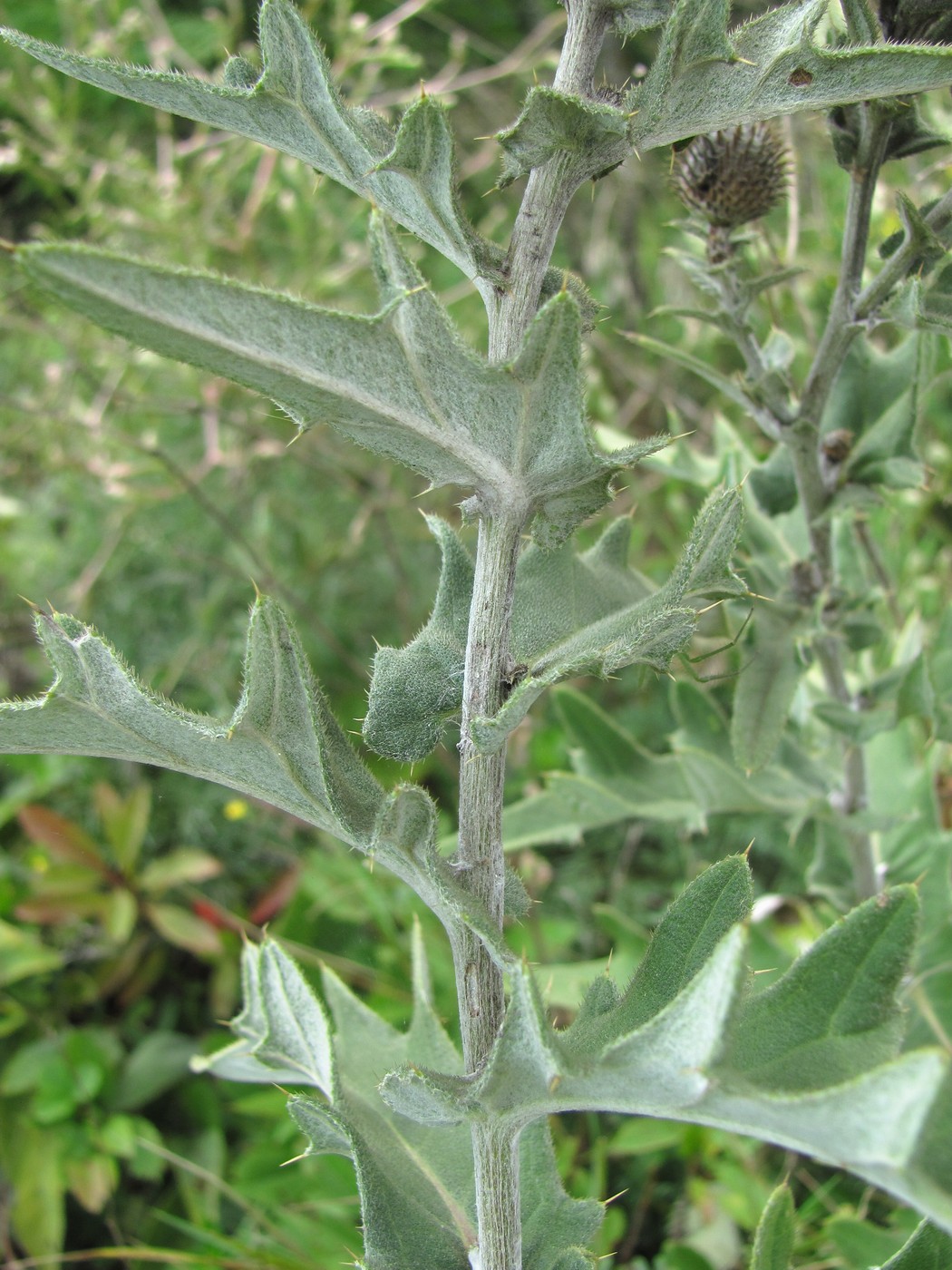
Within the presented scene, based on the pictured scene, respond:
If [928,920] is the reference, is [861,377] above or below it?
above

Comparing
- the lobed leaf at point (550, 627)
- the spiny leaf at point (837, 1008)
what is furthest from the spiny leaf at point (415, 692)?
the spiny leaf at point (837, 1008)

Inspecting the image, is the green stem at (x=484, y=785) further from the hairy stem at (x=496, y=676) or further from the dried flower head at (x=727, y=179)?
the dried flower head at (x=727, y=179)

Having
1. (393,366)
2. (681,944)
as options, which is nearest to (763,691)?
(681,944)

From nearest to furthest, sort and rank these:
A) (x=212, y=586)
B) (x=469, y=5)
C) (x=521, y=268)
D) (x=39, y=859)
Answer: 1. (x=521, y=268)
2. (x=39, y=859)
3. (x=212, y=586)
4. (x=469, y=5)

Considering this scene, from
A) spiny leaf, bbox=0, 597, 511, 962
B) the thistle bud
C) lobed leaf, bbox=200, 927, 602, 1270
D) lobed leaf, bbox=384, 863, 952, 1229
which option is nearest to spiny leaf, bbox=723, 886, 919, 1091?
lobed leaf, bbox=384, 863, 952, 1229

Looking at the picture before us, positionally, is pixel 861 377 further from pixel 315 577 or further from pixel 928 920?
pixel 315 577

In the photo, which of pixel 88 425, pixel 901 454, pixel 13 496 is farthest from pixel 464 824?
pixel 13 496

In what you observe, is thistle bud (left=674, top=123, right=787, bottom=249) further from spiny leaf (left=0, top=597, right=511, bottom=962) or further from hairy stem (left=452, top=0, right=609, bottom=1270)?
spiny leaf (left=0, top=597, right=511, bottom=962)
